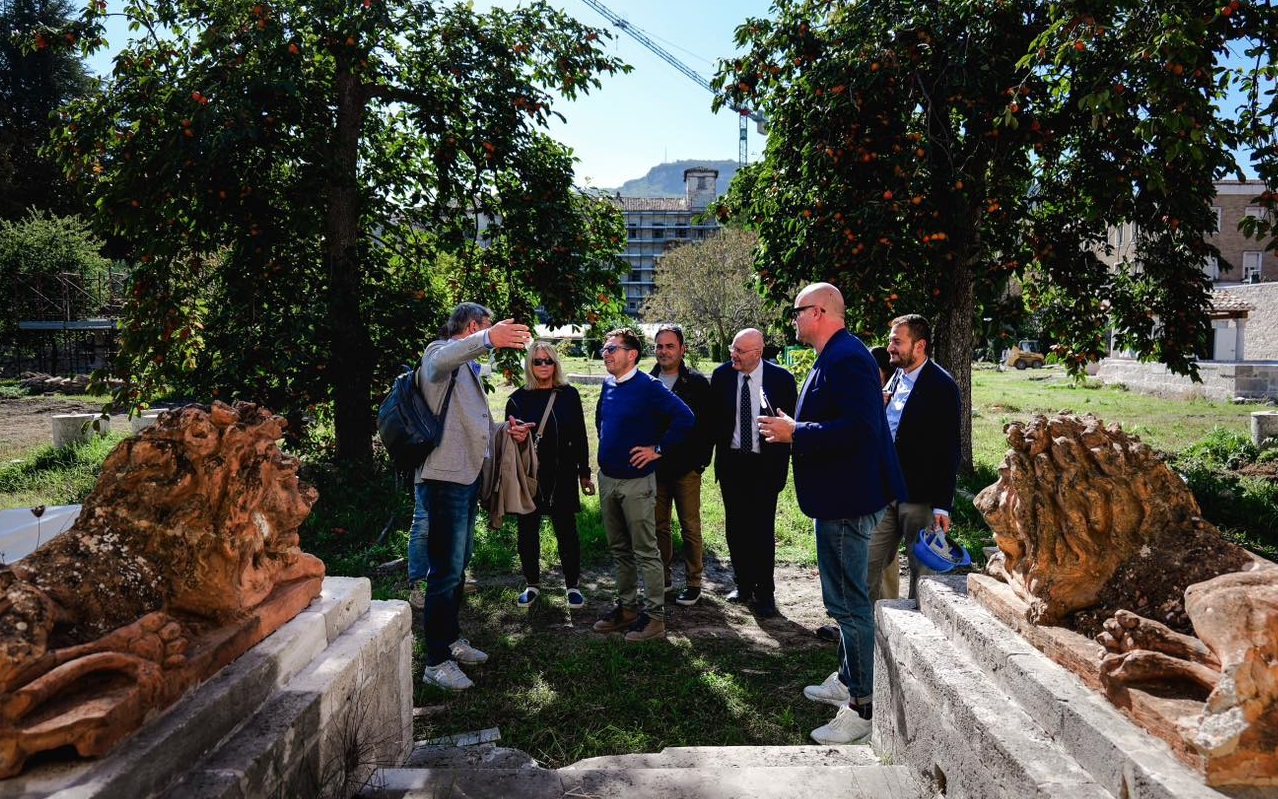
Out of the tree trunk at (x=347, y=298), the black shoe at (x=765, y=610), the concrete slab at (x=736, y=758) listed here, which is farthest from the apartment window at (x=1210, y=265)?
the tree trunk at (x=347, y=298)

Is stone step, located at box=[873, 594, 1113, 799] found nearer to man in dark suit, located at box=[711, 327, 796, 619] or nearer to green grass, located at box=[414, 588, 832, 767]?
green grass, located at box=[414, 588, 832, 767]

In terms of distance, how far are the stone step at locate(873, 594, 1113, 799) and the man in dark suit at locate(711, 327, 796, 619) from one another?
1989 mm

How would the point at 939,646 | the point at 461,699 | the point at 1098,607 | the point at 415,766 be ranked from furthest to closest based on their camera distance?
the point at 461,699 → the point at 415,766 → the point at 939,646 → the point at 1098,607

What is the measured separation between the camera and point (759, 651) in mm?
4777

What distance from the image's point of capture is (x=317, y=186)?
24.7 feet

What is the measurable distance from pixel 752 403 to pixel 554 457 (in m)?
1.45

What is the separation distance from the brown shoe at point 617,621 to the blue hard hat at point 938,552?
6.27 ft

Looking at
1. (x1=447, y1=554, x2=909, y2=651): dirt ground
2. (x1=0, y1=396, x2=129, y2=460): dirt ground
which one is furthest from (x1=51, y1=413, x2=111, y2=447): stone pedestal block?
(x1=447, y1=554, x2=909, y2=651): dirt ground

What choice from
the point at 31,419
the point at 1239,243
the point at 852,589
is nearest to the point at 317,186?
the point at 852,589

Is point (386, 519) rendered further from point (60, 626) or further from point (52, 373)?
point (52, 373)

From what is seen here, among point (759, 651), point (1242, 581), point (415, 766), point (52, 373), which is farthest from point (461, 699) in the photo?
point (52, 373)

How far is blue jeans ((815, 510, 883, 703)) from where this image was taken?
358cm

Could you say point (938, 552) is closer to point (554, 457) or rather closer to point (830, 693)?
point (830, 693)

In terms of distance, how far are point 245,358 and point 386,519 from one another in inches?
83.3
